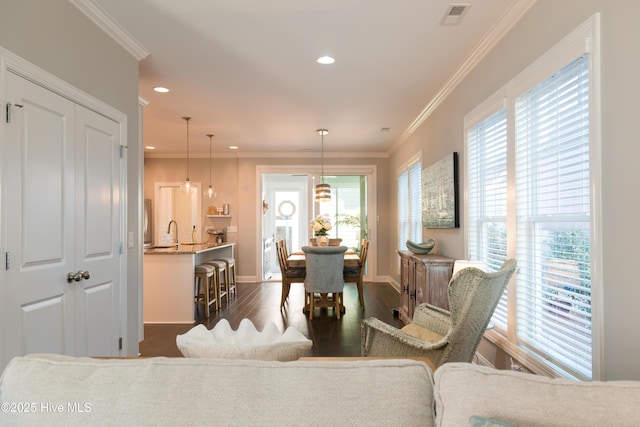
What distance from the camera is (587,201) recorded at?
1.87 meters

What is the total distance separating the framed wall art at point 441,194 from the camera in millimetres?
3762

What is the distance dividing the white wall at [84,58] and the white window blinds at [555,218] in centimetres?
286

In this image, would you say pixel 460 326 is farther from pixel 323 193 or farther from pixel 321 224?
pixel 323 193

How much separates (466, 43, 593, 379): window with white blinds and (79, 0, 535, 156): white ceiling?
26.9 inches

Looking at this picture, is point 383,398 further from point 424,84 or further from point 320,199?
point 320,199

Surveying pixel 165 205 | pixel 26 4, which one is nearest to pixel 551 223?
pixel 26 4

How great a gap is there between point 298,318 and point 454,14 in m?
3.81

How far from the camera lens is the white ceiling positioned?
2.56m

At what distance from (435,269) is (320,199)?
3.17 m

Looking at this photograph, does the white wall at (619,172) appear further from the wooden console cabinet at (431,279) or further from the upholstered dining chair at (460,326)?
the wooden console cabinet at (431,279)

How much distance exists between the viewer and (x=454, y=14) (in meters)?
2.60

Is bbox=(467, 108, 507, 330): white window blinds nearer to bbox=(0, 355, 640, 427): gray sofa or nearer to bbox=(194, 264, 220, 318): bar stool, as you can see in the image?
bbox=(0, 355, 640, 427): gray sofa

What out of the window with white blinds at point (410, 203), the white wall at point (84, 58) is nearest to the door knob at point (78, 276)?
the white wall at point (84, 58)

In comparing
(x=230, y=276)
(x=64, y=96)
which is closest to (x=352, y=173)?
(x=230, y=276)
